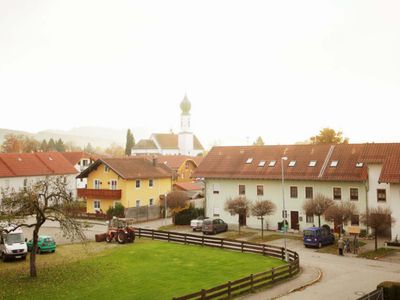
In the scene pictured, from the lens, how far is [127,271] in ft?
88.0

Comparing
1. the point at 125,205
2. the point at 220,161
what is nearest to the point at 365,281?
the point at 220,161

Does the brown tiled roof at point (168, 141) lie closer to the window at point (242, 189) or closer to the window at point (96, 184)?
the window at point (96, 184)

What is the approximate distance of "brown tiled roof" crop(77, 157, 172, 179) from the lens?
56.9m

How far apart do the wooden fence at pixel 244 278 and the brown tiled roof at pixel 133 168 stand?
16.3 m

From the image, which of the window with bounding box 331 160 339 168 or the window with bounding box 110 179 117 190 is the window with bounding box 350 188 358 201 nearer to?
the window with bounding box 331 160 339 168

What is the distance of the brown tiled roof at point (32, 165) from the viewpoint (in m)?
67.9

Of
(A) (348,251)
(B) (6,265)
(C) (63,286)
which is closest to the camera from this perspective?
(C) (63,286)

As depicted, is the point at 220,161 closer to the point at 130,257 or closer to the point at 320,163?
the point at 320,163

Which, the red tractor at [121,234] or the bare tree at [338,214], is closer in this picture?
the bare tree at [338,214]

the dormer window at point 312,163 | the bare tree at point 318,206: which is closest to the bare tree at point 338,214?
the bare tree at point 318,206

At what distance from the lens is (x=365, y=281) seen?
24.4m

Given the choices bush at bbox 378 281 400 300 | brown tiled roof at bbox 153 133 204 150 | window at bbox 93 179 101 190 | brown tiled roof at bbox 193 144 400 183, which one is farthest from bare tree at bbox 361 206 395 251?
brown tiled roof at bbox 153 133 204 150

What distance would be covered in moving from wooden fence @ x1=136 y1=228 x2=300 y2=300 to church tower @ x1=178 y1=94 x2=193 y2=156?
11335cm

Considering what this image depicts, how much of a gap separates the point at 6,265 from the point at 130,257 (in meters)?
8.78
